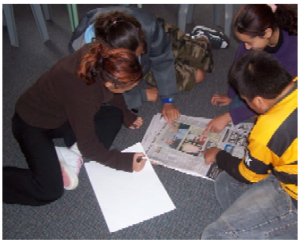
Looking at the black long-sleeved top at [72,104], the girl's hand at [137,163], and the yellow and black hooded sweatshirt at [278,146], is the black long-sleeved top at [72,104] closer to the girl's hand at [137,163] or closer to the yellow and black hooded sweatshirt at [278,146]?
the girl's hand at [137,163]

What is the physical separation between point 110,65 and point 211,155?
59 centimetres

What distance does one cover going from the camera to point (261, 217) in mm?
953

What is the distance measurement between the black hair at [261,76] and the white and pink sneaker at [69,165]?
2.63ft

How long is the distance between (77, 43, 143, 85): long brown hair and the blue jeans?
1.83 feet

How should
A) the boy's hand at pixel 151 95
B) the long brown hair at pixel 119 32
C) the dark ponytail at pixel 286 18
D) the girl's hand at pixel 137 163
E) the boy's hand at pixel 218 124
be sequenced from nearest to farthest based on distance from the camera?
the long brown hair at pixel 119 32
the dark ponytail at pixel 286 18
the girl's hand at pixel 137 163
the boy's hand at pixel 218 124
the boy's hand at pixel 151 95

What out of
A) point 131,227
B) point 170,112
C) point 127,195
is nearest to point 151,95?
point 170,112

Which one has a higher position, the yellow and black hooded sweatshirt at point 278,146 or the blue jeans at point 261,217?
the yellow and black hooded sweatshirt at point 278,146

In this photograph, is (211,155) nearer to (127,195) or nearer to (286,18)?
(127,195)

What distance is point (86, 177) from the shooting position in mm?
1361

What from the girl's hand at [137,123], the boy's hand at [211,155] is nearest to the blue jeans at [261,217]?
the boy's hand at [211,155]

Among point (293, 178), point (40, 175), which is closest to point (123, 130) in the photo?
point (40, 175)

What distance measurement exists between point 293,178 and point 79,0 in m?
2.10

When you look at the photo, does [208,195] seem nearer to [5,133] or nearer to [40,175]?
[40,175]

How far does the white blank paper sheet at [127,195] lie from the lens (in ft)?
3.91
